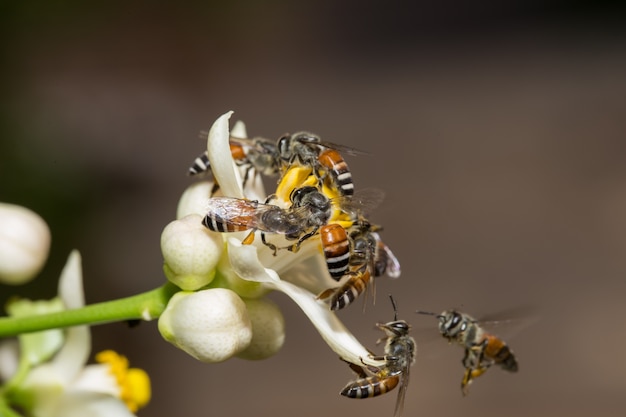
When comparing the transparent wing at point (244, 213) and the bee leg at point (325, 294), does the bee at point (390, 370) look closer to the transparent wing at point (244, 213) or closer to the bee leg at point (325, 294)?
the bee leg at point (325, 294)

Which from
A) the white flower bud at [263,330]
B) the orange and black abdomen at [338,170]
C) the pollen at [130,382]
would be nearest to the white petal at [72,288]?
the pollen at [130,382]

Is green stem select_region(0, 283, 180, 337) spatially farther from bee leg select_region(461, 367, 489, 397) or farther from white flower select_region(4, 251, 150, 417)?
bee leg select_region(461, 367, 489, 397)

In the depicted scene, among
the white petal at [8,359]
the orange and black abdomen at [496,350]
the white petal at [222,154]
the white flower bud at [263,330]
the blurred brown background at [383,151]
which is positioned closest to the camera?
the white petal at [222,154]

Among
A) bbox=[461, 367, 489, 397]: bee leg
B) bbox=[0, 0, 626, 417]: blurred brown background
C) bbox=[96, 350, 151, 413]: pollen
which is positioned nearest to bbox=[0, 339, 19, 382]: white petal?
bbox=[96, 350, 151, 413]: pollen

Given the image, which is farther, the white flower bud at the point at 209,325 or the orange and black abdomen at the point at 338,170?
the orange and black abdomen at the point at 338,170

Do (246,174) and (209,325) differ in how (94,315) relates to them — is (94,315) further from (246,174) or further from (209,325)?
(246,174)

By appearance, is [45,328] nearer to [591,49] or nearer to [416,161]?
[416,161]

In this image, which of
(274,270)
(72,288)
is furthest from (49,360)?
(274,270)
